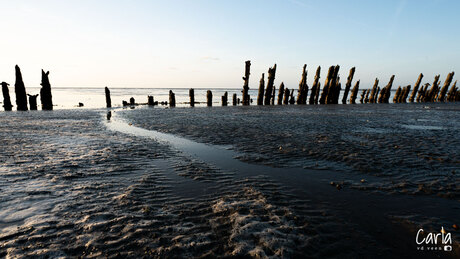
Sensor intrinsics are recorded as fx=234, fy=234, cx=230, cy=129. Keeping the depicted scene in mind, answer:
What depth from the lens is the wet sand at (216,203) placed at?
9.50ft

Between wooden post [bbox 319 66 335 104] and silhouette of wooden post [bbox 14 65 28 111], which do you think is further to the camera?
wooden post [bbox 319 66 335 104]

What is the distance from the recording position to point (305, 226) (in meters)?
3.35

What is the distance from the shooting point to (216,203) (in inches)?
160

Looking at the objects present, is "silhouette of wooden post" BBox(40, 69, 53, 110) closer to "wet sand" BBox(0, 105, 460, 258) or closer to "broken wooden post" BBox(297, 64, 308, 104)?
"wet sand" BBox(0, 105, 460, 258)

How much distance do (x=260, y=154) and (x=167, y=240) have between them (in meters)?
4.81

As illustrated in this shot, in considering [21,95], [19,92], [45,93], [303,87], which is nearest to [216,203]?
[19,92]

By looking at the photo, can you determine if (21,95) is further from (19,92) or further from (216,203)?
(216,203)

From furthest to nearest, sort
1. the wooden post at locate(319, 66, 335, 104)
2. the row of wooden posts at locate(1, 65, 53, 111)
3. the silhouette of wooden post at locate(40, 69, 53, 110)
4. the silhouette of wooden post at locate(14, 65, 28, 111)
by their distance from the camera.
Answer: the wooden post at locate(319, 66, 335, 104) < the silhouette of wooden post at locate(40, 69, 53, 110) < the silhouette of wooden post at locate(14, 65, 28, 111) < the row of wooden posts at locate(1, 65, 53, 111)

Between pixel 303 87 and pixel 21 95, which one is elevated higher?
pixel 303 87

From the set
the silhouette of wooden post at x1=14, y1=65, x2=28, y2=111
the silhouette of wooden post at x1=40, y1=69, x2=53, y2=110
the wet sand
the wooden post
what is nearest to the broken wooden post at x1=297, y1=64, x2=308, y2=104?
the wooden post

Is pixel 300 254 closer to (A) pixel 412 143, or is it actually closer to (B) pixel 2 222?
(B) pixel 2 222

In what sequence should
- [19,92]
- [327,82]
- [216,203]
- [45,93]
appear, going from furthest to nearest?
[327,82]
[45,93]
[19,92]
[216,203]

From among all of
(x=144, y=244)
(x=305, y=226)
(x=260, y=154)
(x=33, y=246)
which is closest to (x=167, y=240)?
(x=144, y=244)

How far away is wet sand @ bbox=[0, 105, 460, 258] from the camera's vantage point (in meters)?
2.90
